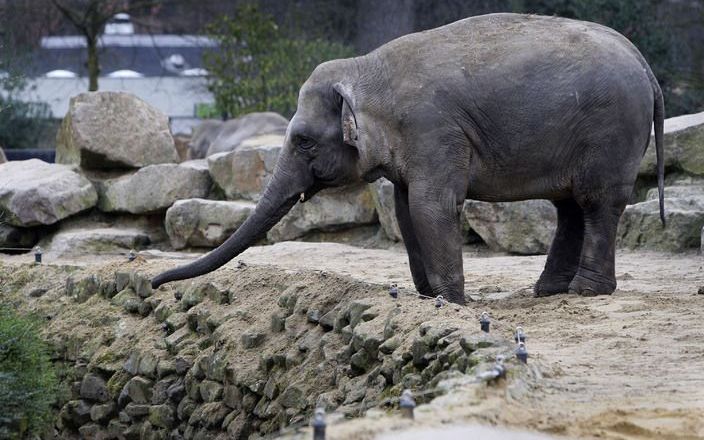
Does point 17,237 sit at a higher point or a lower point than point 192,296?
higher

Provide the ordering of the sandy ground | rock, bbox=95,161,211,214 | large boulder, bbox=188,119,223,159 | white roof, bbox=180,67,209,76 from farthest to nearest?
white roof, bbox=180,67,209,76, large boulder, bbox=188,119,223,159, rock, bbox=95,161,211,214, the sandy ground

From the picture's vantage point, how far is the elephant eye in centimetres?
1100

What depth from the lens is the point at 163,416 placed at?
479 inches

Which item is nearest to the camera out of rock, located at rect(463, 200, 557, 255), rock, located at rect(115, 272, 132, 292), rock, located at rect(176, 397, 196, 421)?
rock, located at rect(176, 397, 196, 421)

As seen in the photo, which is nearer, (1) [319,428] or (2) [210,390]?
(1) [319,428]

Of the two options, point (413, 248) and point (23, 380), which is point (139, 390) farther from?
point (413, 248)

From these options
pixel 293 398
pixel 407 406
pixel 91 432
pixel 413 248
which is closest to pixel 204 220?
pixel 91 432

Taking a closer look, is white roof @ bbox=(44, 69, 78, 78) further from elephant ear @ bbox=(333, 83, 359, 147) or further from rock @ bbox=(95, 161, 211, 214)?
elephant ear @ bbox=(333, 83, 359, 147)

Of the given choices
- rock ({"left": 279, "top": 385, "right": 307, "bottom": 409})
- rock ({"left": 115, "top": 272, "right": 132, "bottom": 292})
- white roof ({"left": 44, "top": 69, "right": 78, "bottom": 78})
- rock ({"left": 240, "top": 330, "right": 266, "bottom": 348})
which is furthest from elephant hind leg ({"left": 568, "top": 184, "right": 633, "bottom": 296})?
white roof ({"left": 44, "top": 69, "right": 78, "bottom": 78})

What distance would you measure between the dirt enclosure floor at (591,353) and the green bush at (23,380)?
2.98m

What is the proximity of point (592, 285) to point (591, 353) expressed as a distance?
7.85 ft

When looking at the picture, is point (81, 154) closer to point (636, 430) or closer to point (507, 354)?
point (507, 354)

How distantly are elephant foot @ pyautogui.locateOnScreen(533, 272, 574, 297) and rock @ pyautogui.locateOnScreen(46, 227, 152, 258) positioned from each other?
666cm

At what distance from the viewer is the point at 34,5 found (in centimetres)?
3058
